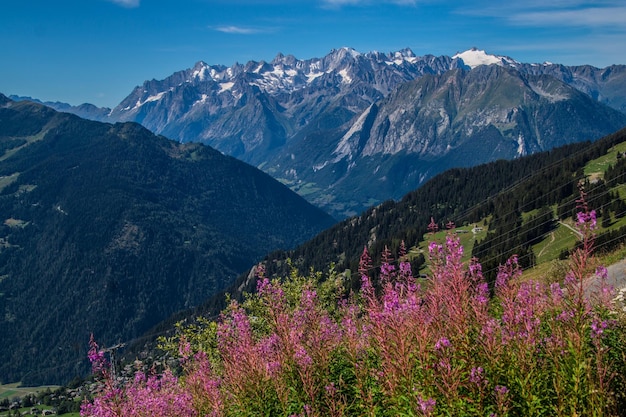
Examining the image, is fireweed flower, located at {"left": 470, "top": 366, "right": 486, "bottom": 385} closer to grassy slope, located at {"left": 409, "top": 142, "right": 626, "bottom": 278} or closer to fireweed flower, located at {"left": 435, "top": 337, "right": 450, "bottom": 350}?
fireweed flower, located at {"left": 435, "top": 337, "right": 450, "bottom": 350}

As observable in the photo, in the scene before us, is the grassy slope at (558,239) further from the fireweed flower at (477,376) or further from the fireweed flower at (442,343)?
the fireweed flower at (477,376)

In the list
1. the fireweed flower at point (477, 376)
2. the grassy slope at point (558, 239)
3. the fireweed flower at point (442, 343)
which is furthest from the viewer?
the grassy slope at point (558, 239)

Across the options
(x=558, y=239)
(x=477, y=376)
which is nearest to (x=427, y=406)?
(x=477, y=376)

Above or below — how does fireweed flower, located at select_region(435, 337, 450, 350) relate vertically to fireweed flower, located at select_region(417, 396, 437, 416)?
above

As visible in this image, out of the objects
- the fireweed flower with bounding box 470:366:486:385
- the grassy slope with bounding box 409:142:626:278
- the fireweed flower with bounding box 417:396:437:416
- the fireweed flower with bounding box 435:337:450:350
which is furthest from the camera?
the grassy slope with bounding box 409:142:626:278

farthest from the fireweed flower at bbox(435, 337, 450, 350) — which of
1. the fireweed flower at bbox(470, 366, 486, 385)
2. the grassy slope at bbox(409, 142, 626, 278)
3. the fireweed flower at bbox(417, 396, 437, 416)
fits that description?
the grassy slope at bbox(409, 142, 626, 278)

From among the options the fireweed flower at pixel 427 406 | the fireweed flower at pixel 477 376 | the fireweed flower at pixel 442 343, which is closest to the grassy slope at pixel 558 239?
the fireweed flower at pixel 442 343

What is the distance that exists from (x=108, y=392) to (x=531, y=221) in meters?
119

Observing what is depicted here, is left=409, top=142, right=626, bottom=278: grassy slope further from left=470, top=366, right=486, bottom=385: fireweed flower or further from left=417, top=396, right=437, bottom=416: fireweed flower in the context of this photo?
left=417, top=396, right=437, bottom=416: fireweed flower

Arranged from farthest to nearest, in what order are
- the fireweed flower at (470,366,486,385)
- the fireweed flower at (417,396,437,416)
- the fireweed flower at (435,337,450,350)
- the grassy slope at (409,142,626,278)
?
1. the grassy slope at (409,142,626,278)
2. the fireweed flower at (435,337,450,350)
3. the fireweed flower at (470,366,486,385)
4. the fireweed flower at (417,396,437,416)

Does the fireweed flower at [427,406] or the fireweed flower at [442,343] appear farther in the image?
the fireweed flower at [442,343]

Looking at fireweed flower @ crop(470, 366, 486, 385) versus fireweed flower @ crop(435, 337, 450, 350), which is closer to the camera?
fireweed flower @ crop(470, 366, 486, 385)

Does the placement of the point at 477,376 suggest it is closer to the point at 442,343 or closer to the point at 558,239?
the point at 442,343

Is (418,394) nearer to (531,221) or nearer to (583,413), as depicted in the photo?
(583,413)
